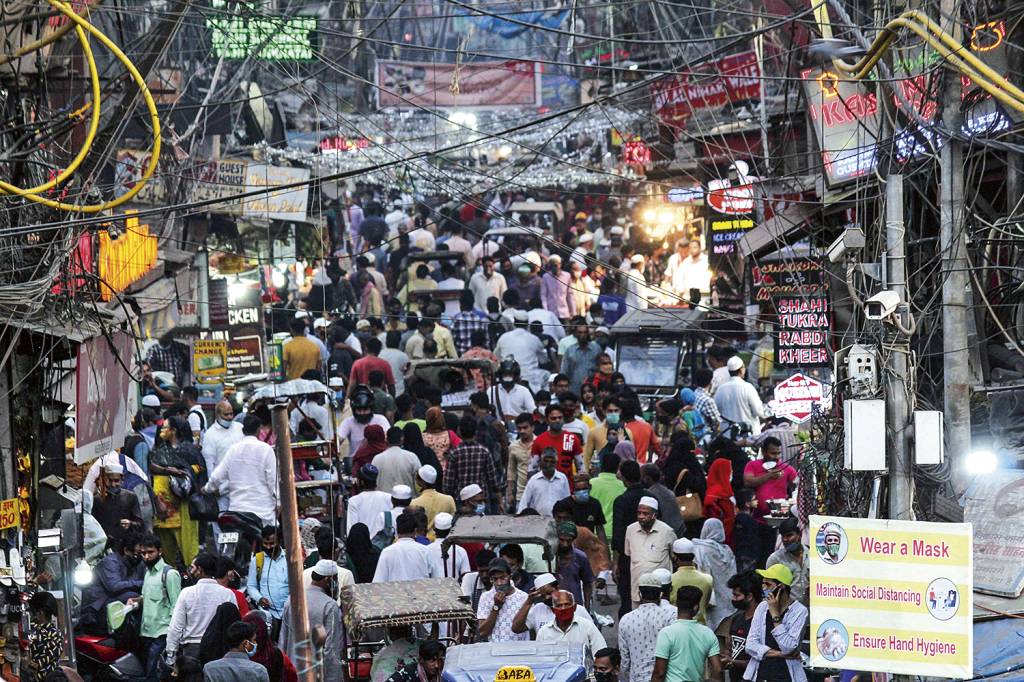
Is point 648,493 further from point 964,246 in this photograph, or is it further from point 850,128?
point 850,128

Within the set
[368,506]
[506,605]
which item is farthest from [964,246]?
[368,506]

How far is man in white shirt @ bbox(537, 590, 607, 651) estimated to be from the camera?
11.5 metres

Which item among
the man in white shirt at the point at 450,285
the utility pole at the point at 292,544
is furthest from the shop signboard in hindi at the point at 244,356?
the utility pole at the point at 292,544

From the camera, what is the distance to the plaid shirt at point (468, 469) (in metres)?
15.5

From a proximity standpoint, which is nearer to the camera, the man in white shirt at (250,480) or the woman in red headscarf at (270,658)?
the woman in red headscarf at (270,658)

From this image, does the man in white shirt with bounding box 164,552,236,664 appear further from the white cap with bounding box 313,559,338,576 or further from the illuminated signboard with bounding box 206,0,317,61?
the illuminated signboard with bounding box 206,0,317,61

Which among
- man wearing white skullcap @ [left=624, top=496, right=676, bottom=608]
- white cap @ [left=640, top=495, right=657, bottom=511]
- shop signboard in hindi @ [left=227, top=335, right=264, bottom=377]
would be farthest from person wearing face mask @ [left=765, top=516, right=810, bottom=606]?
shop signboard in hindi @ [left=227, top=335, right=264, bottom=377]

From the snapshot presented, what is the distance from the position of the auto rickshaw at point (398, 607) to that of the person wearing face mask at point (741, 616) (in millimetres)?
1943

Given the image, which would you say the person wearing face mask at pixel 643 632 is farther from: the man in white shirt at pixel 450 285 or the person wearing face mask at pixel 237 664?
the man in white shirt at pixel 450 285

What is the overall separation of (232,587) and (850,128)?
25.9ft

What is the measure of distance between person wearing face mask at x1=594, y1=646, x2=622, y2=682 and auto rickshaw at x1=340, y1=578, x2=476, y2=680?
0.95m

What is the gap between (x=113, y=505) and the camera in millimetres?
14984

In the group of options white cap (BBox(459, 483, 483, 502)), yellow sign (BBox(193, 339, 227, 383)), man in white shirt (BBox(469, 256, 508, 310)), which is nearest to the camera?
white cap (BBox(459, 483, 483, 502))

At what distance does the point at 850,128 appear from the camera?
16.4m
